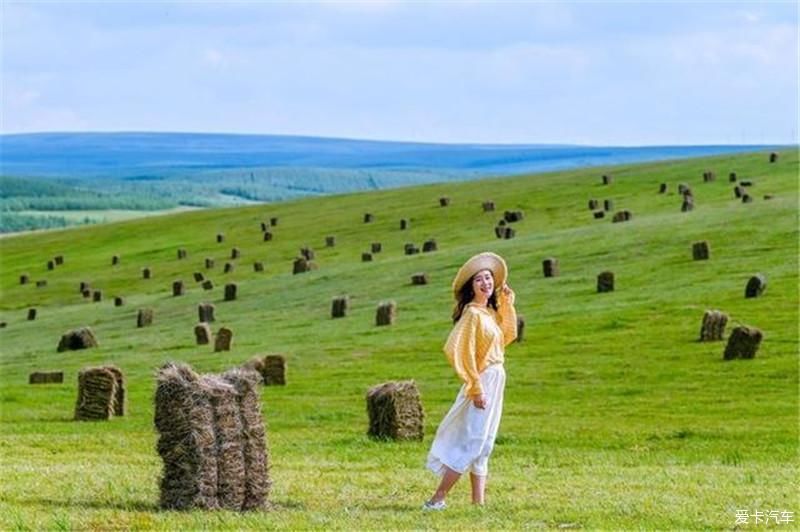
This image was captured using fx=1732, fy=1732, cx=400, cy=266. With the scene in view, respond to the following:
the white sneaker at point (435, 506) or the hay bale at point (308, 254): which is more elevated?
the white sneaker at point (435, 506)

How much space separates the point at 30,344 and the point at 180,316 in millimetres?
5897

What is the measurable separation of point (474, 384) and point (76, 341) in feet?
127

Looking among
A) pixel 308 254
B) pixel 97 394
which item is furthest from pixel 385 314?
pixel 308 254

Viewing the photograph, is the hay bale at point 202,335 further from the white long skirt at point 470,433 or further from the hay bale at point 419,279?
the white long skirt at point 470,433

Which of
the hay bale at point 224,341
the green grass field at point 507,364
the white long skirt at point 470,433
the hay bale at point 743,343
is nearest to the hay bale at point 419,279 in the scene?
the green grass field at point 507,364

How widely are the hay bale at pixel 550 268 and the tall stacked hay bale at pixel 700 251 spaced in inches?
189

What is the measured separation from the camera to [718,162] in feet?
349

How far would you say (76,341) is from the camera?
179 ft

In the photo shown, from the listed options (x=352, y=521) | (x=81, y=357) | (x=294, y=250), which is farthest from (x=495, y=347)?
(x=294, y=250)

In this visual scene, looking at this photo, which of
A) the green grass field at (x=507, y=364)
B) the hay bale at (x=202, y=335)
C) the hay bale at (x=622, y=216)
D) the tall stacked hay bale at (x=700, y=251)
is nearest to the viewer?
the green grass field at (x=507, y=364)

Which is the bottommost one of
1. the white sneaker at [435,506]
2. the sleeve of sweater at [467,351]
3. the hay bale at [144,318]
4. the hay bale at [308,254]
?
the hay bale at [144,318]

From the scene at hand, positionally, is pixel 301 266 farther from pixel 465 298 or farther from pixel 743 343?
pixel 465 298

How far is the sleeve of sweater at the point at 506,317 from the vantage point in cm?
1802

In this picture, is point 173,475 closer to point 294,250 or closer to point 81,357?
point 81,357
